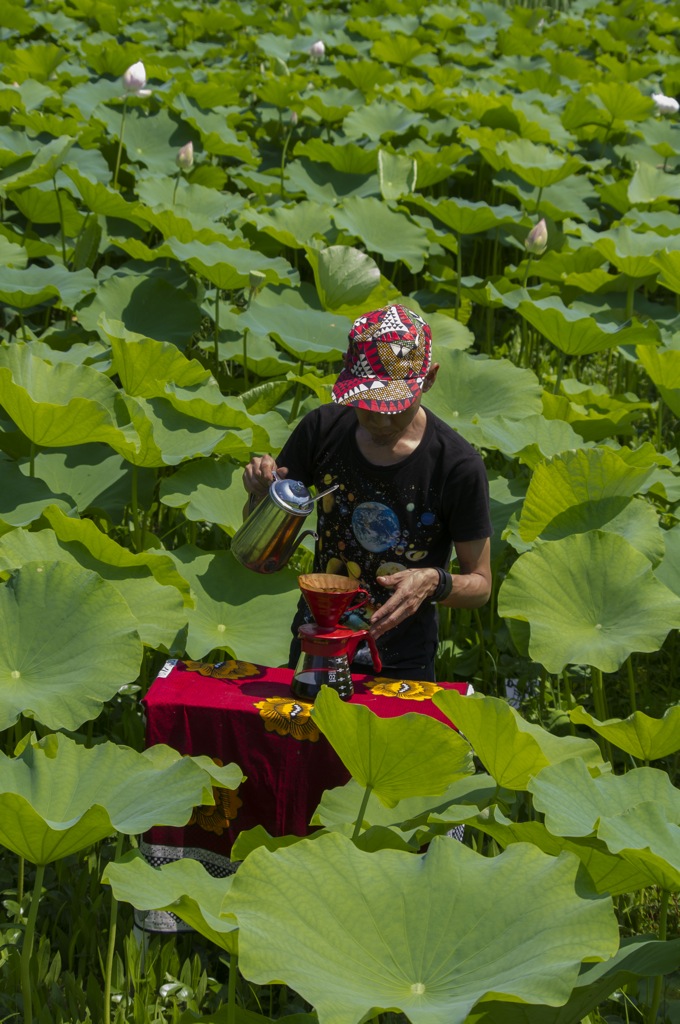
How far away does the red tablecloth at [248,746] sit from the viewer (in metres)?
2.12

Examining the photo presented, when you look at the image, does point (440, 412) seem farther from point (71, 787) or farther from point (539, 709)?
point (71, 787)

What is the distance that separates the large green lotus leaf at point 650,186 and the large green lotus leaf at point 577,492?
9.07 feet

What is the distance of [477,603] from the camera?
240 cm

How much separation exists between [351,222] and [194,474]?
1.88 metres

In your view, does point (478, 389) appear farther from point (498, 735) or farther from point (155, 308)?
point (498, 735)

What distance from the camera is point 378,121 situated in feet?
19.2

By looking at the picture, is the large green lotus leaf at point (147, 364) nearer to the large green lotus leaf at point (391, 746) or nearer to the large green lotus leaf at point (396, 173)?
the large green lotus leaf at point (391, 746)

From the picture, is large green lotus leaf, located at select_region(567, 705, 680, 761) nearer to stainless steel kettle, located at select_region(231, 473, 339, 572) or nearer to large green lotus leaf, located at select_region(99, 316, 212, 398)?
stainless steel kettle, located at select_region(231, 473, 339, 572)

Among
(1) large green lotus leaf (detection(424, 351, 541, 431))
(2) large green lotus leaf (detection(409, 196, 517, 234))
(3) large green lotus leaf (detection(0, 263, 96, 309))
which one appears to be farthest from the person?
(2) large green lotus leaf (detection(409, 196, 517, 234))

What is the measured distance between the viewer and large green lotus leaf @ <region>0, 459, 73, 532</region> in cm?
288

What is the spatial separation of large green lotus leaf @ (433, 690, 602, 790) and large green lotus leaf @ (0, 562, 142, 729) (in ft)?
2.01

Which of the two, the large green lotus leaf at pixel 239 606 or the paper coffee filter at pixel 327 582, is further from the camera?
the large green lotus leaf at pixel 239 606

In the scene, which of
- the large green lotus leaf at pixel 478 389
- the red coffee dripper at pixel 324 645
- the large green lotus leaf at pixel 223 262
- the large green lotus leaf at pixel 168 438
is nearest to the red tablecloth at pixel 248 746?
the red coffee dripper at pixel 324 645

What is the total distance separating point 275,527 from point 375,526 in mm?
Result: 216
